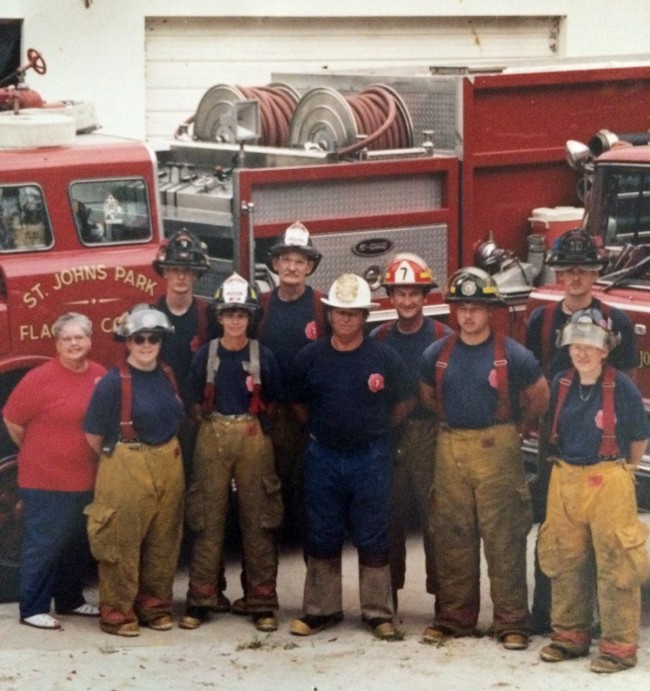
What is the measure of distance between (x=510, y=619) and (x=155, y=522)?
1801 mm

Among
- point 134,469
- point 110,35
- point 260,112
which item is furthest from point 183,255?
point 110,35

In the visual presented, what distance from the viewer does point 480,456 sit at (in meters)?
7.57

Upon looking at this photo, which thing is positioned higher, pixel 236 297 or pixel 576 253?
pixel 576 253

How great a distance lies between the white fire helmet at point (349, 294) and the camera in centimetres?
770

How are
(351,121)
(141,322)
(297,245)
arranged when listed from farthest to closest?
(351,121)
(297,245)
(141,322)

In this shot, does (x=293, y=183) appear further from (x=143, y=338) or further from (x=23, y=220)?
(x=143, y=338)

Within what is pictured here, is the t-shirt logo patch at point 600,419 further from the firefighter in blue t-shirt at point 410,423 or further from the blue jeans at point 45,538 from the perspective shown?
the blue jeans at point 45,538

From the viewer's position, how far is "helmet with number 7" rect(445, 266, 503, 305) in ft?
24.7

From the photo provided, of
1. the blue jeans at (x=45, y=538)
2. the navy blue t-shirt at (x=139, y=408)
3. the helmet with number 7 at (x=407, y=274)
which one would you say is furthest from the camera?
the helmet with number 7 at (x=407, y=274)

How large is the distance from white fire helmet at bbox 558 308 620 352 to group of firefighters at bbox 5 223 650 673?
0.01 metres

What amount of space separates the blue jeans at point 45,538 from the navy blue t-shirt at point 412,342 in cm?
170

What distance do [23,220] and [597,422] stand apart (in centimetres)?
318

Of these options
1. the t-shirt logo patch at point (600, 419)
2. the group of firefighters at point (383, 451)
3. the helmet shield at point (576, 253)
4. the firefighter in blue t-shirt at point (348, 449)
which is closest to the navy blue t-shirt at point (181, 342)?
the group of firefighters at point (383, 451)

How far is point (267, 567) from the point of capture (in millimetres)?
8062
